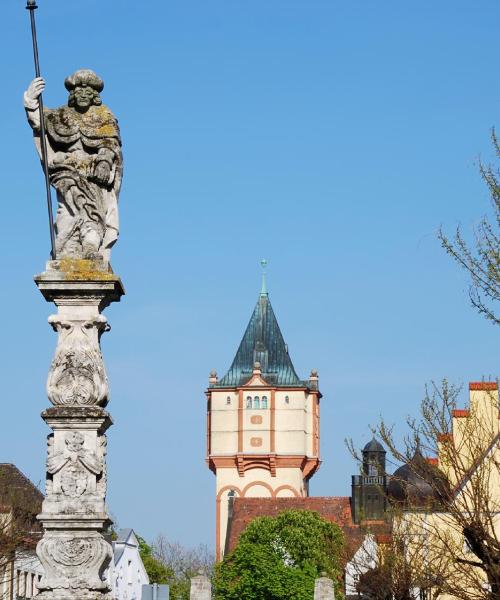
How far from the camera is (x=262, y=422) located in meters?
131

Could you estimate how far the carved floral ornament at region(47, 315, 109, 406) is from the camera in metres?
12.7

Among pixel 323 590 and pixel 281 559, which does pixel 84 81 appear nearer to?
pixel 323 590

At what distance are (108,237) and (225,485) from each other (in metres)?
114

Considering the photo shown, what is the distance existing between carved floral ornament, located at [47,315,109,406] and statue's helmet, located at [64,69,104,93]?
6.78ft

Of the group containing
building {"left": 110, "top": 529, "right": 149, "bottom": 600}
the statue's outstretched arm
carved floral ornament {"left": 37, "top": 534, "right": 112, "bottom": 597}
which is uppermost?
building {"left": 110, "top": 529, "right": 149, "bottom": 600}

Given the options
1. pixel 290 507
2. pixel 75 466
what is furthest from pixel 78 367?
pixel 290 507

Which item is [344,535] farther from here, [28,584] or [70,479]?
[70,479]

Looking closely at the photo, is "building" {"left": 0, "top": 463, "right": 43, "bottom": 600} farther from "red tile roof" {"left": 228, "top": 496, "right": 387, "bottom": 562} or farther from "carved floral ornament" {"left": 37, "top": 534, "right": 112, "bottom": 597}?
"red tile roof" {"left": 228, "top": 496, "right": 387, "bottom": 562}

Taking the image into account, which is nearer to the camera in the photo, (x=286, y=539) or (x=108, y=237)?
(x=108, y=237)

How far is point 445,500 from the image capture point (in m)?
21.6

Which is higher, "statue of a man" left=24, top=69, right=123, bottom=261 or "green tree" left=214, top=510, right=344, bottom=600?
"green tree" left=214, top=510, right=344, bottom=600

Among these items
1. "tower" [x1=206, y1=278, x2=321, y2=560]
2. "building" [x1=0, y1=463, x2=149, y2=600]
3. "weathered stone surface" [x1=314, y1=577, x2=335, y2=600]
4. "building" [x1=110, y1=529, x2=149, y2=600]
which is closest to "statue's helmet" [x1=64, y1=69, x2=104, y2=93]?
"building" [x1=0, y1=463, x2=149, y2=600]

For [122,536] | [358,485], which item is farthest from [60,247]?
[358,485]

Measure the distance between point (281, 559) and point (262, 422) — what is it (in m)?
45.1
